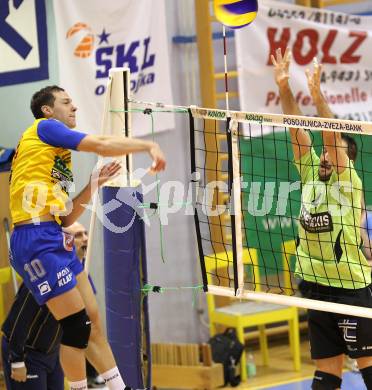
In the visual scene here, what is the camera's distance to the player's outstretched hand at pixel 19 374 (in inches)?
239

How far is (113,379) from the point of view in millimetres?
5898

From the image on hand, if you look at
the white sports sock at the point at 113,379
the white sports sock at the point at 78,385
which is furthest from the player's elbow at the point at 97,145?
the white sports sock at the point at 78,385

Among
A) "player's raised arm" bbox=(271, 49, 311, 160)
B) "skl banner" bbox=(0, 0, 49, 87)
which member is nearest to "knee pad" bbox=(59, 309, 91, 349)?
"player's raised arm" bbox=(271, 49, 311, 160)

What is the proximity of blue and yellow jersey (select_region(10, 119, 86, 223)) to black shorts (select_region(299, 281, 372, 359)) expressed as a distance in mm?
1787

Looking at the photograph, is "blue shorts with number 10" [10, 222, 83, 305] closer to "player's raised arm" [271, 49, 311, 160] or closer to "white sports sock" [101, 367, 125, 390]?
"white sports sock" [101, 367, 125, 390]

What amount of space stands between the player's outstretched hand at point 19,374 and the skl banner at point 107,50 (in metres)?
3.29

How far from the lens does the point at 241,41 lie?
9680 millimetres

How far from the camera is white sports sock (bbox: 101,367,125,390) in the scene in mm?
5895

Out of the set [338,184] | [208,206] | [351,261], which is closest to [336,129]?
[338,184]

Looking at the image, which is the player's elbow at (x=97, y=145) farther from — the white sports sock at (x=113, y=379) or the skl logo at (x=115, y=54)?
the skl logo at (x=115, y=54)

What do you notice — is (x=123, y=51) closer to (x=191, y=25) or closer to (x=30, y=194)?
(x=191, y=25)

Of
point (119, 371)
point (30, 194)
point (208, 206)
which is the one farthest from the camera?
point (208, 206)

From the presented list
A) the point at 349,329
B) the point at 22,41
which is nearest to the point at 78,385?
the point at 349,329

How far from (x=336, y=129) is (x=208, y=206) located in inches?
133
